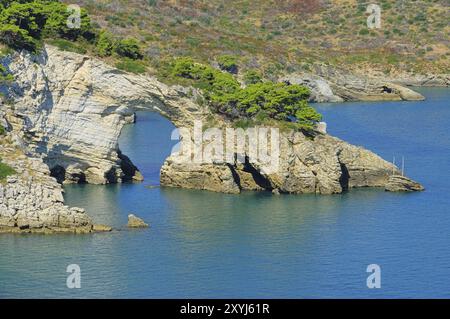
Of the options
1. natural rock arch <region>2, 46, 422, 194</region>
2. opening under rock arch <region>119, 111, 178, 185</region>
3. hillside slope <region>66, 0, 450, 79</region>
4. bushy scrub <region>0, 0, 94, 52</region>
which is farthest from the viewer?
hillside slope <region>66, 0, 450, 79</region>

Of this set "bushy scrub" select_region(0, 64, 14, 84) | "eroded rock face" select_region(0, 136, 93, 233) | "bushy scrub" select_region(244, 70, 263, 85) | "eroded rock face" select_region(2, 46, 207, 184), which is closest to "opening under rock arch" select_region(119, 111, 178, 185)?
"eroded rock face" select_region(2, 46, 207, 184)

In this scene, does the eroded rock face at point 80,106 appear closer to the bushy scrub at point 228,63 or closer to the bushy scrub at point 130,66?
the bushy scrub at point 130,66

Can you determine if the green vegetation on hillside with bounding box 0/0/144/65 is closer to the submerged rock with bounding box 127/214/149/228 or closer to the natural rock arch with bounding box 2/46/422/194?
the natural rock arch with bounding box 2/46/422/194

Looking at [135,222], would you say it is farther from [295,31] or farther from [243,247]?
[295,31]

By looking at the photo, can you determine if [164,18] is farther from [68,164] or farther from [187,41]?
[68,164]

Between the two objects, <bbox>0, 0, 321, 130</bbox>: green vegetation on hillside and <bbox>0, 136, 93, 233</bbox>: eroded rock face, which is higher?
<bbox>0, 0, 321, 130</bbox>: green vegetation on hillside

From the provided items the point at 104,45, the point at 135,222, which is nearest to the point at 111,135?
the point at 104,45
